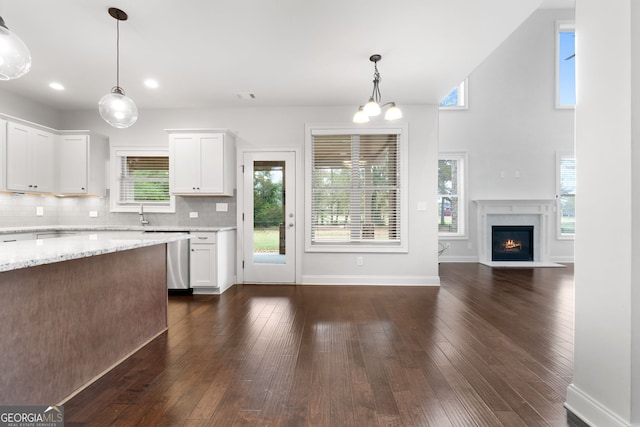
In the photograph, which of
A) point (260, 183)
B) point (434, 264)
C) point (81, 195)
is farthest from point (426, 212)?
point (81, 195)

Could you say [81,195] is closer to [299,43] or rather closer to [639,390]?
[299,43]

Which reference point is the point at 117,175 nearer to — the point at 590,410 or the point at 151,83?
the point at 151,83

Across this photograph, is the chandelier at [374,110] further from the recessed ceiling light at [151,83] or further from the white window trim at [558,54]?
the white window trim at [558,54]

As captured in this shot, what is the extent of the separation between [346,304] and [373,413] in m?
1.97

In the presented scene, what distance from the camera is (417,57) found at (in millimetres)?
3152

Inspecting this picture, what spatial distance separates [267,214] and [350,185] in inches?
53.0

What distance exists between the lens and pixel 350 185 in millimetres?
4660

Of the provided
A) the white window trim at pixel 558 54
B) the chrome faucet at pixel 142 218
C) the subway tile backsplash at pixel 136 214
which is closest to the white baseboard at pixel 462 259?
the white window trim at pixel 558 54

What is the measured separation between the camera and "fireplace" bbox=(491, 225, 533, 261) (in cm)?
670

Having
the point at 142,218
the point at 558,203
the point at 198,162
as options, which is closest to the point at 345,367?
the point at 198,162

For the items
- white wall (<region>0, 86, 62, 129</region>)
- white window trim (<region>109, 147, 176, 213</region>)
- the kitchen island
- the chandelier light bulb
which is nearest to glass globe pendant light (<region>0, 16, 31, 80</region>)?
the kitchen island

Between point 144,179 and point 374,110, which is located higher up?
point 374,110

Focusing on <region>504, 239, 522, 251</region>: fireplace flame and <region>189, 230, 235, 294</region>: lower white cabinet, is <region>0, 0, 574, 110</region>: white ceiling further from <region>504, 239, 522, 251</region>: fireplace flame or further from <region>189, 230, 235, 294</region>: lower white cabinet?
<region>504, 239, 522, 251</region>: fireplace flame

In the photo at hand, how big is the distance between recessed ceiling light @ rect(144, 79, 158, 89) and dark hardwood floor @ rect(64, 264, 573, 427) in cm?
274
